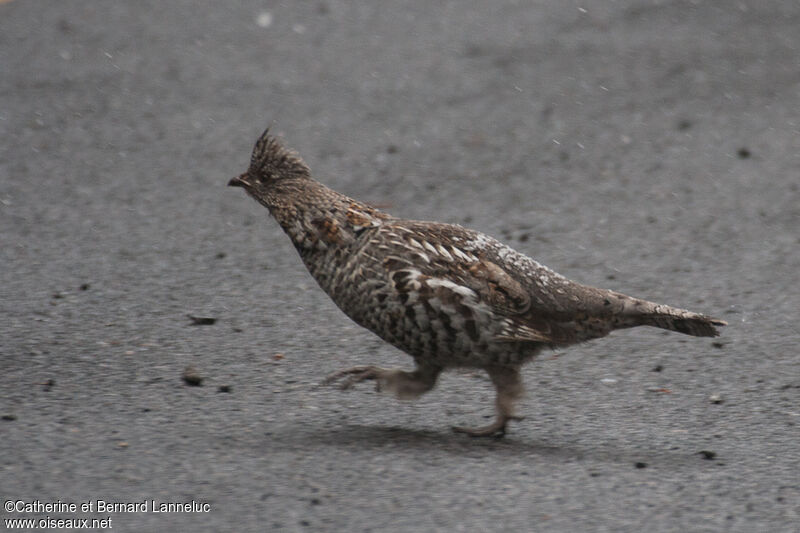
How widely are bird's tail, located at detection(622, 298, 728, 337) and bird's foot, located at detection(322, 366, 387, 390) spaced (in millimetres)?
1110

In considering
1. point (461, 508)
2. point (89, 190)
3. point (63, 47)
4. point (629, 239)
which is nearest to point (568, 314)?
point (461, 508)

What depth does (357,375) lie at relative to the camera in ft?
17.3

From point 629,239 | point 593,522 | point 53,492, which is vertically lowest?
point 53,492

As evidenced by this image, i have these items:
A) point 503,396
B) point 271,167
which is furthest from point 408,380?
point 271,167

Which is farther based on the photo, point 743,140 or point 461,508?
point 743,140

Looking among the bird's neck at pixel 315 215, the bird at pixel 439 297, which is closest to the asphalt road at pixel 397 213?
the bird at pixel 439 297

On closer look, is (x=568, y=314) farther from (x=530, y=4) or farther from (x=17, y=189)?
(x=530, y=4)

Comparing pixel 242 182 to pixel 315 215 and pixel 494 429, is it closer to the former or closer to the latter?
pixel 315 215

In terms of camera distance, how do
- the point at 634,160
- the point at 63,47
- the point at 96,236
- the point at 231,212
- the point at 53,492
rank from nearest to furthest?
the point at 53,492, the point at 96,236, the point at 231,212, the point at 634,160, the point at 63,47

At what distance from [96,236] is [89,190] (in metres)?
0.80

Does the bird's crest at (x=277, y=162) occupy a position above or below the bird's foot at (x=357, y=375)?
above

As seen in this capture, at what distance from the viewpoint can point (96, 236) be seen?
7.56m

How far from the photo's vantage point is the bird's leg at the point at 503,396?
5.02 meters

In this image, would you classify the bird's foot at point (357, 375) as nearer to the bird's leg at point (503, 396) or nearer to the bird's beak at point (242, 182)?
the bird's leg at point (503, 396)
